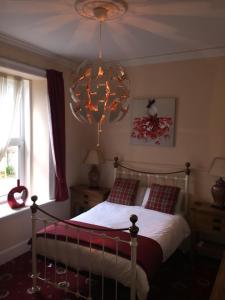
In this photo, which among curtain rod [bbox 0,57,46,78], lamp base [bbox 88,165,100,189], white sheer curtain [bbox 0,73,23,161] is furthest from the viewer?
lamp base [bbox 88,165,100,189]

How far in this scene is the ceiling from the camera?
2.17 meters

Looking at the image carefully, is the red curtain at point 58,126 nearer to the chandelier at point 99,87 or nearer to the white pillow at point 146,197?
the white pillow at point 146,197

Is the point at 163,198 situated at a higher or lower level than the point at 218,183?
lower

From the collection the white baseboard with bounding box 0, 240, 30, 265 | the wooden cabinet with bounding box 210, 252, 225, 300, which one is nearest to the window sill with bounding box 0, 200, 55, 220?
the white baseboard with bounding box 0, 240, 30, 265

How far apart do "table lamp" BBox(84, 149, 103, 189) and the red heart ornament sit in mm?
993

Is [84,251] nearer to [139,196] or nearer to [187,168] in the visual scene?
[139,196]

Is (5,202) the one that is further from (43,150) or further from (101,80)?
(101,80)

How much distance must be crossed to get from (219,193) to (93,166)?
1852mm

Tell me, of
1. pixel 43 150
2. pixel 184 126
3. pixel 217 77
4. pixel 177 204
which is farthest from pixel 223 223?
pixel 43 150

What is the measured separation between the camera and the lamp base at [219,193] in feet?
10.2

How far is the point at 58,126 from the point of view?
3650 millimetres

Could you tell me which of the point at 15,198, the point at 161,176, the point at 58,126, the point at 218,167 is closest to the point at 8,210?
the point at 15,198

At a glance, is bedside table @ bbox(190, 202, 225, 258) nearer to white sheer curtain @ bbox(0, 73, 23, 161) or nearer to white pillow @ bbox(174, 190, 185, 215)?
white pillow @ bbox(174, 190, 185, 215)

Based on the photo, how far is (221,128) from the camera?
3320 millimetres
